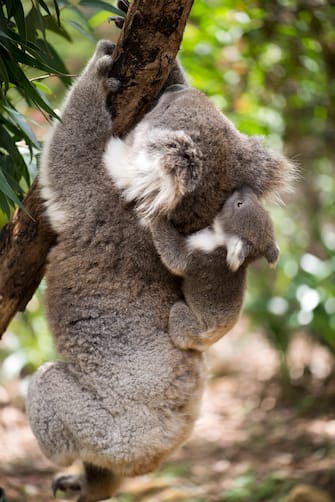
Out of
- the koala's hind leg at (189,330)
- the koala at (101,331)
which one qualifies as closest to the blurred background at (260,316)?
the koala at (101,331)

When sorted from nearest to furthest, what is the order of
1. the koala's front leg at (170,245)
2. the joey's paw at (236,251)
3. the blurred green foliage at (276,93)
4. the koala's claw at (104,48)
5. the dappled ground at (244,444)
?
the joey's paw at (236,251) < the koala's front leg at (170,245) < the koala's claw at (104,48) < the blurred green foliage at (276,93) < the dappled ground at (244,444)

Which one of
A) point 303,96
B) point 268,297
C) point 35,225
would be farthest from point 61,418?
point 303,96

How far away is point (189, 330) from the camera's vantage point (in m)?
2.48

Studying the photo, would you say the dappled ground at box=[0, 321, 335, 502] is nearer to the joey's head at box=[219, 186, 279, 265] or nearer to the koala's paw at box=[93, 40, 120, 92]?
the joey's head at box=[219, 186, 279, 265]

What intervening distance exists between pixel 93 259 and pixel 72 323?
0.28m

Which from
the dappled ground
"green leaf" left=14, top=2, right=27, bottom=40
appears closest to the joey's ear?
"green leaf" left=14, top=2, right=27, bottom=40

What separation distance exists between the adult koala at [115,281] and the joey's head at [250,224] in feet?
0.22

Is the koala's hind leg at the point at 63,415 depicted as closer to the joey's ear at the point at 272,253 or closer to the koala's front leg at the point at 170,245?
the koala's front leg at the point at 170,245

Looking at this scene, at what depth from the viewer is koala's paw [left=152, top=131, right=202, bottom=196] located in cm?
221

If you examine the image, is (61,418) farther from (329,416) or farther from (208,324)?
(329,416)

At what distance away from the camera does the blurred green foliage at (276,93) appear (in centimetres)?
420

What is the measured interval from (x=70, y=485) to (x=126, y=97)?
1.76 metres

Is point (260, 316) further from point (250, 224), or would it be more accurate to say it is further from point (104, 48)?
point (104, 48)

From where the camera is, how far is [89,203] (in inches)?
97.3
